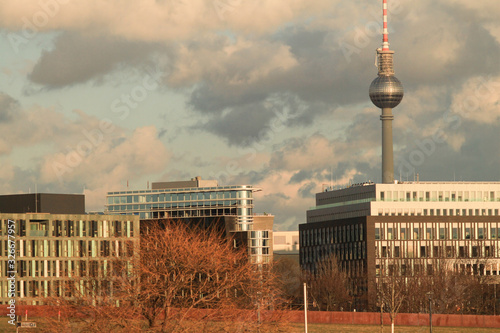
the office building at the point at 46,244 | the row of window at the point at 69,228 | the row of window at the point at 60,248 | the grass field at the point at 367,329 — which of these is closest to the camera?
the grass field at the point at 367,329

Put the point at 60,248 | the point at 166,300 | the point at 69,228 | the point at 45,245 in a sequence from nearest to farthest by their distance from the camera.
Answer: the point at 166,300 < the point at 45,245 < the point at 60,248 < the point at 69,228

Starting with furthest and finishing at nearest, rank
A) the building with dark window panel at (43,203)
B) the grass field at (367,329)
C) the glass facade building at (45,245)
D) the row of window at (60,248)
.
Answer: the building with dark window panel at (43,203) → the row of window at (60,248) → the glass facade building at (45,245) → the grass field at (367,329)

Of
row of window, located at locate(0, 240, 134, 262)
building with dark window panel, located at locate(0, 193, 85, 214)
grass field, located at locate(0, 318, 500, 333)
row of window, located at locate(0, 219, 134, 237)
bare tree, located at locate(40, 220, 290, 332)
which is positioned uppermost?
building with dark window panel, located at locate(0, 193, 85, 214)

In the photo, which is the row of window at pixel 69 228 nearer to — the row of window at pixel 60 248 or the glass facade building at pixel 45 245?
the glass facade building at pixel 45 245

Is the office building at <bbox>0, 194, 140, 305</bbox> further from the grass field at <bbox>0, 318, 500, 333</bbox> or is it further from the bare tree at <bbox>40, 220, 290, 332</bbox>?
the bare tree at <bbox>40, 220, 290, 332</bbox>

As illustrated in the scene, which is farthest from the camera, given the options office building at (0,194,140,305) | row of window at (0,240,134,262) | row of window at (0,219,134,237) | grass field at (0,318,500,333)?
row of window at (0,219,134,237)

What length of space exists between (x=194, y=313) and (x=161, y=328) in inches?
89.4

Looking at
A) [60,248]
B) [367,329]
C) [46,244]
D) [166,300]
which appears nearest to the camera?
[166,300]

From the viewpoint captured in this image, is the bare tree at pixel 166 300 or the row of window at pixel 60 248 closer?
the bare tree at pixel 166 300

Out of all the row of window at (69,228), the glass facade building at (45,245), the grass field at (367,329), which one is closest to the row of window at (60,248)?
the glass facade building at (45,245)

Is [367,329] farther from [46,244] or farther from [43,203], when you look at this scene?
[43,203]

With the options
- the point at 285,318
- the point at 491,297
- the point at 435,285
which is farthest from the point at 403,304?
the point at 285,318

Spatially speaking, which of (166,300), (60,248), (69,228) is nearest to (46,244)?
(60,248)

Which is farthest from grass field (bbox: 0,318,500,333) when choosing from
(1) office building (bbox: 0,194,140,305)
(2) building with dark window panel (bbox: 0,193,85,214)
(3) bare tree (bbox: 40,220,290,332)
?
(2) building with dark window panel (bbox: 0,193,85,214)
